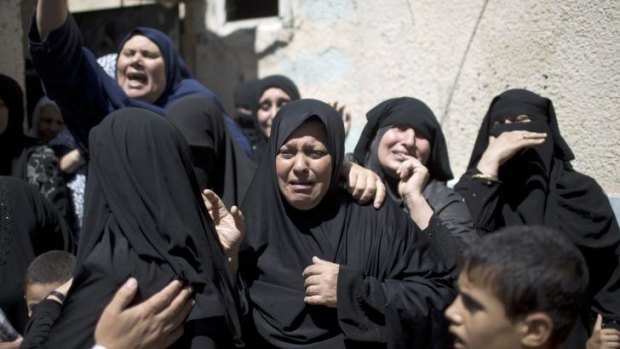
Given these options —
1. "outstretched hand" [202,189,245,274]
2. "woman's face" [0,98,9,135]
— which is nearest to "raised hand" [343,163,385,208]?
"outstretched hand" [202,189,245,274]

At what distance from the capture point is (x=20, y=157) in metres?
4.00

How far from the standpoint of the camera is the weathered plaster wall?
4676 mm

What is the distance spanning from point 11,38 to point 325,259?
9.97 feet

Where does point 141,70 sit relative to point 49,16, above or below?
below

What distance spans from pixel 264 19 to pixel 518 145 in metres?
3.28

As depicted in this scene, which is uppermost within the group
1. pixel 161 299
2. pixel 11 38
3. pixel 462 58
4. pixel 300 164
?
pixel 11 38

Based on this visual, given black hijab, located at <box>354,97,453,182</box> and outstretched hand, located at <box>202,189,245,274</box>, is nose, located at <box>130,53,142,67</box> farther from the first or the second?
outstretched hand, located at <box>202,189,245,274</box>

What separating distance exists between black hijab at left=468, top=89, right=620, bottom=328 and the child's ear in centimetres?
159

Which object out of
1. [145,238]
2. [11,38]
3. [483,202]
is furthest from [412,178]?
[11,38]

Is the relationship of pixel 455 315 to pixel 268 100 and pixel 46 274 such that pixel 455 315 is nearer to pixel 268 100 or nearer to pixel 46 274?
pixel 46 274

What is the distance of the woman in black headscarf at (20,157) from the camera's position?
3.95 metres

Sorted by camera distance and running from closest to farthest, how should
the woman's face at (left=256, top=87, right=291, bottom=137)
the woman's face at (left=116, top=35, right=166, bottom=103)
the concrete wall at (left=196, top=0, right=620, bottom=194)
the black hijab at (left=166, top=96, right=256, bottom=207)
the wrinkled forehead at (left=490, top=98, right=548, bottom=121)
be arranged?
the black hijab at (left=166, top=96, right=256, bottom=207)
the wrinkled forehead at (left=490, top=98, right=548, bottom=121)
the woman's face at (left=116, top=35, right=166, bottom=103)
the concrete wall at (left=196, top=0, right=620, bottom=194)
the woman's face at (left=256, top=87, right=291, bottom=137)

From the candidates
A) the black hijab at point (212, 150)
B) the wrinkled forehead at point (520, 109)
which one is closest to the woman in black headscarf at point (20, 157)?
the black hijab at point (212, 150)

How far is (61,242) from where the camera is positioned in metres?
3.41
